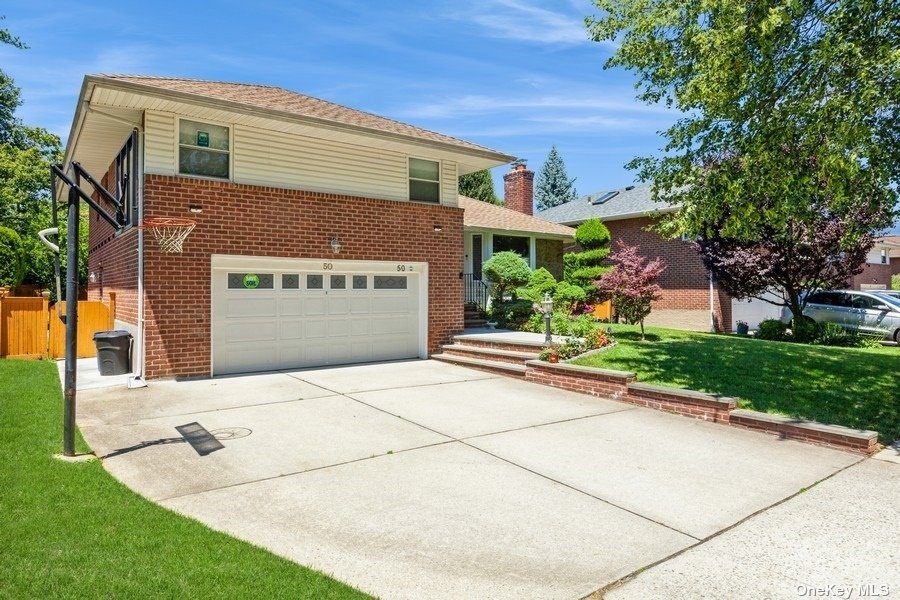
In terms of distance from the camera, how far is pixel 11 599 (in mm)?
2975

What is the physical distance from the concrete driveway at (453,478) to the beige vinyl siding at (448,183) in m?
5.99

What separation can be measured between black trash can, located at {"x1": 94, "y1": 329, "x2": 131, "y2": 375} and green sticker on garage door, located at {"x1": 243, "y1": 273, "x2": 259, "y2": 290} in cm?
216

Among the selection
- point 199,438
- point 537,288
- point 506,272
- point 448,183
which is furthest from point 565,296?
point 199,438

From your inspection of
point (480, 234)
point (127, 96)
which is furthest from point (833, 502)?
point (480, 234)

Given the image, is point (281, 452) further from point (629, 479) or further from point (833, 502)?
point (833, 502)

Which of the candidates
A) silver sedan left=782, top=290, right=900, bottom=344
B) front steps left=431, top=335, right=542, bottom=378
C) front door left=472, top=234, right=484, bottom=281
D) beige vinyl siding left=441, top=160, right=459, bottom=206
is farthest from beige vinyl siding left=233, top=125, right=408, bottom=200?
silver sedan left=782, top=290, right=900, bottom=344

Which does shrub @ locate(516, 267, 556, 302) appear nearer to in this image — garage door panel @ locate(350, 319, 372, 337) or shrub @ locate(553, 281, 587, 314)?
shrub @ locate(553, 281, 587, 314)

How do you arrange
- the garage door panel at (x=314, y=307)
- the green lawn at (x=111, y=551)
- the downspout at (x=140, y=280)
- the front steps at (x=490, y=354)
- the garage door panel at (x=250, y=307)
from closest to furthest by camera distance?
the green lawn at (x=111, y=551), the downspout at (x=140, y=280), the garage door panel at (x=250, y=307), the front steps at (x=490, y=354), the garage door panel at (x=314, y=307)

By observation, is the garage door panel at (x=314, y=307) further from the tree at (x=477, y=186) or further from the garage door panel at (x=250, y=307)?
the tree at (x=477, y=186)

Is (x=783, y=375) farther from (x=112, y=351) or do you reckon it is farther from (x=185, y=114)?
(x=112, y=351)

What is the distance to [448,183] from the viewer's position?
44.0 ft

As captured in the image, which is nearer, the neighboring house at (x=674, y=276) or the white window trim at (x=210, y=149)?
the white window trim at (x=210, y=149)

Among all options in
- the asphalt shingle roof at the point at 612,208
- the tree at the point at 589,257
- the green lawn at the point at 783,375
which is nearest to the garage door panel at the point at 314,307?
the green lawn at the point at 783,375

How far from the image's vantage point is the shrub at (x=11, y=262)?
19.2m
